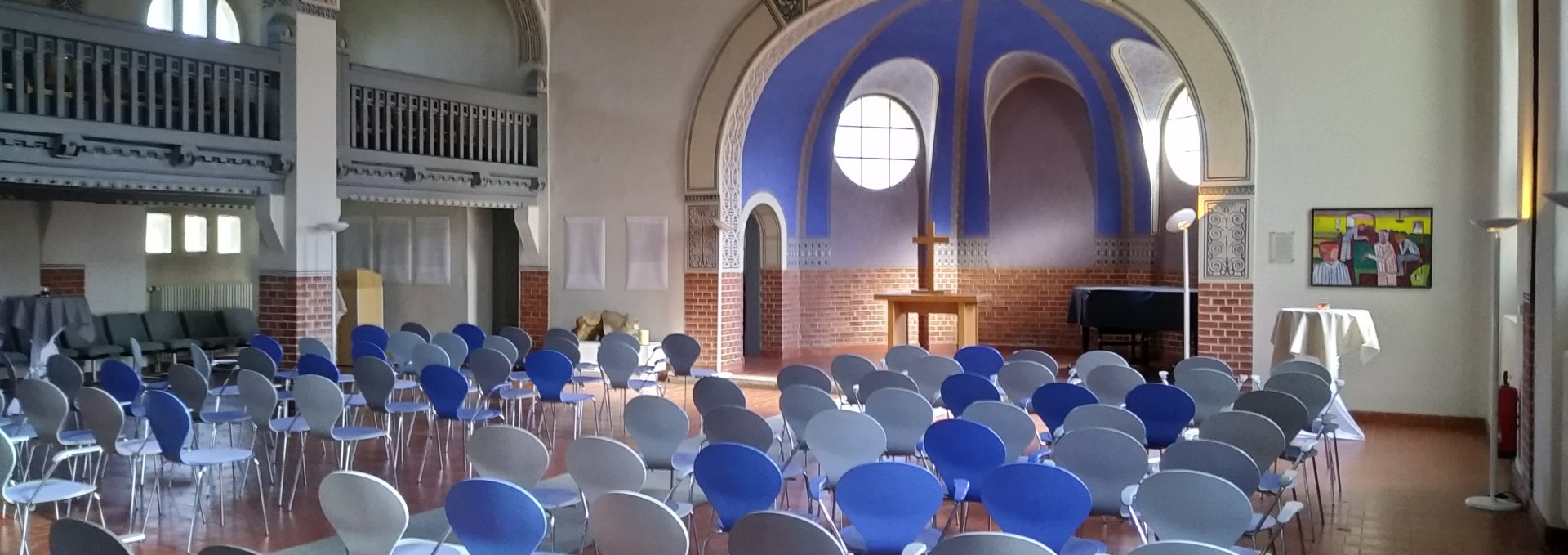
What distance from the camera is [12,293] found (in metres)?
13.7

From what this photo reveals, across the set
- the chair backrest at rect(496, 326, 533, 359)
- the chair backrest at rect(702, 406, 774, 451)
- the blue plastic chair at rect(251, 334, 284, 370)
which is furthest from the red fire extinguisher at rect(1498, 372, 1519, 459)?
the blue plastic chair at rect(251, 334, 284, 370)

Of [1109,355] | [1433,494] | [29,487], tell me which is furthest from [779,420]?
[29,487]

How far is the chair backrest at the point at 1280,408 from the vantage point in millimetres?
6180

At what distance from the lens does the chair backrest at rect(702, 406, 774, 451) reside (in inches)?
232

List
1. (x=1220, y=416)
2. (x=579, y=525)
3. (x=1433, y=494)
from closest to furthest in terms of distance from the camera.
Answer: (x=1220, y=416) → (x=579, y=525) → (x=1433, y=494)

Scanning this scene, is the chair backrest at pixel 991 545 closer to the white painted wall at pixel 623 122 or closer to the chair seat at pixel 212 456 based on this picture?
the chair seat at pixel 212 456

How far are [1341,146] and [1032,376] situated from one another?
4.95 metres

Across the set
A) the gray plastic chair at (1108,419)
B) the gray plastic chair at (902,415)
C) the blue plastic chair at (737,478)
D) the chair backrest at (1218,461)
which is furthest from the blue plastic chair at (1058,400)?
the blue plastic chair at (737,478)

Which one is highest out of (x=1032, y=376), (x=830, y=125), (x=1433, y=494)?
(x=830, y=125)

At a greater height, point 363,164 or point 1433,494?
point 363,164

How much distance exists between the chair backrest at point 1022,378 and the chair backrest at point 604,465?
12.1ft

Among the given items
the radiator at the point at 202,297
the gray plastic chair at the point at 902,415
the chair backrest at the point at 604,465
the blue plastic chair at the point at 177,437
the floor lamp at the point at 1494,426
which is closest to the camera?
the chair backrest at the point at 604,465

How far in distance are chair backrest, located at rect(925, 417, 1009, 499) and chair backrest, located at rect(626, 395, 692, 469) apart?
140 cm

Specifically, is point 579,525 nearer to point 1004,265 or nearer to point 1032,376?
point 1032,376
